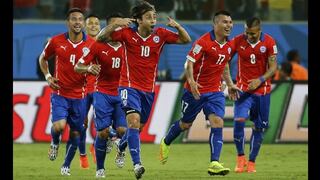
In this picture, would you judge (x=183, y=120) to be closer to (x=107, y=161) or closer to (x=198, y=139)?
(x=107, y=161)

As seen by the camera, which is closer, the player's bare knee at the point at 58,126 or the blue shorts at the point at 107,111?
the blue shorts at the point at 107,111

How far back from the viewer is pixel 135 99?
1419 cm

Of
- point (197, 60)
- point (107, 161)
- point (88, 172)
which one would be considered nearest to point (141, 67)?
point (197, 60)

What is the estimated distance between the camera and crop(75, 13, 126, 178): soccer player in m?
15.1

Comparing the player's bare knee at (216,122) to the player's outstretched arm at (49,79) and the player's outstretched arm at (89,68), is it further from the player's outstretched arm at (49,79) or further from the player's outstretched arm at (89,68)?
the player's outstretched arm at (49,79)

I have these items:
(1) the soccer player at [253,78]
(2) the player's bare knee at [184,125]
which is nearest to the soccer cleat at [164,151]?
(2) the player's bare knee at [184,125]

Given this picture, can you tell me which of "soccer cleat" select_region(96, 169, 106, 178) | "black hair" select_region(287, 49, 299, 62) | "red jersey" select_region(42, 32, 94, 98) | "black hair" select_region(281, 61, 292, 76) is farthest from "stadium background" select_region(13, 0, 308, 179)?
"soccer cleat" select_region(96, 169, 106, 178)

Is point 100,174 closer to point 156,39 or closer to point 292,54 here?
point 156,39

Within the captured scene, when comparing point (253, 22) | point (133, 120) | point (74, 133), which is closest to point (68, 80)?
point (74, 133)

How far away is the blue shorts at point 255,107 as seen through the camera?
17297 millimetres

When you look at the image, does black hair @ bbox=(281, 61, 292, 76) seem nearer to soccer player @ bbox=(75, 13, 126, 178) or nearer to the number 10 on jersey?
soccer player @ bbox=(75, 13, 126, 178)

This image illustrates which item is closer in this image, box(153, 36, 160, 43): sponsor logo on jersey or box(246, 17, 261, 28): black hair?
box(153, 36, 160, 43): sponsor logo on jersey

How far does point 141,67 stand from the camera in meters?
14.4

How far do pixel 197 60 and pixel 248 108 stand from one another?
2.03 metres
